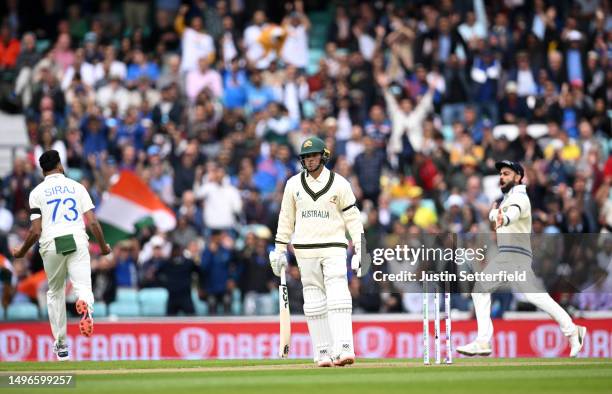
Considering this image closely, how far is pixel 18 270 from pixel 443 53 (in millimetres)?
9908

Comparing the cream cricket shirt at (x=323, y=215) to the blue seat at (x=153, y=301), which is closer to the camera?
the cream cricket shirt at (x=323, y=215)

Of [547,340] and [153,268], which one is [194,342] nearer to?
[153,268]

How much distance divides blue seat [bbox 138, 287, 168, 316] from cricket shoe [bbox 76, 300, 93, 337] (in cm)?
710

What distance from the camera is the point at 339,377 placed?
1555 centimetres

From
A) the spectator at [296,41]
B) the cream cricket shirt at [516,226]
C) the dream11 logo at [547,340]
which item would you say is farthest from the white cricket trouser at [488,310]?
the spectator at [296,41]

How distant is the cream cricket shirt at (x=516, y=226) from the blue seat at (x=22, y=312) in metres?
9.42

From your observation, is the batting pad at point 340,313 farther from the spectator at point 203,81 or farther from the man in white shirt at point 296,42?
the man in white shirt at point 296,42

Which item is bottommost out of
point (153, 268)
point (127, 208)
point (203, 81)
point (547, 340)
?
point (547, 340)

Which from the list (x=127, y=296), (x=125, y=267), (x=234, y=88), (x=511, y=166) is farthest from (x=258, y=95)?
(x=511, y=166)

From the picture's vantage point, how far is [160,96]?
29062 mm

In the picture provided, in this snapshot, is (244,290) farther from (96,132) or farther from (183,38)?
(183,38)

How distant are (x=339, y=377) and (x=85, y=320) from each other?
11.1ft

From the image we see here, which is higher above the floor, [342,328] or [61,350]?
[342,328]

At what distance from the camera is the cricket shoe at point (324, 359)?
16.8 metres
